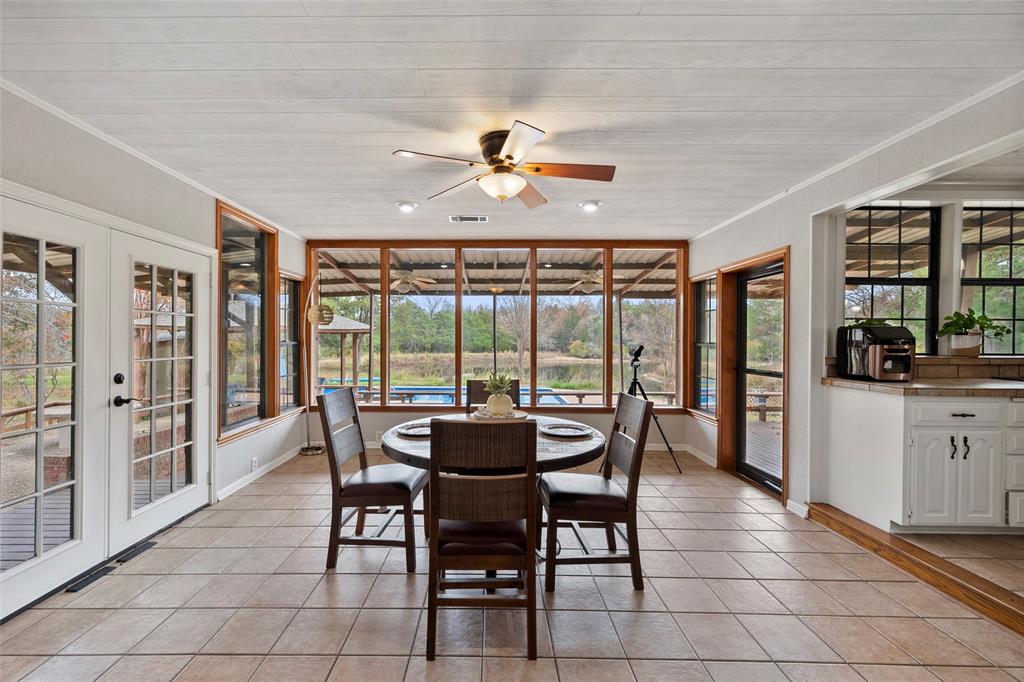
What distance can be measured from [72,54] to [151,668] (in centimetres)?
249

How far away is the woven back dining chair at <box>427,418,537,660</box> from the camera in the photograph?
1.95 meters

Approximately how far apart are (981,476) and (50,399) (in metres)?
5.15

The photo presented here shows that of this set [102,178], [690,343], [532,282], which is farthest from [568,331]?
[102,178]

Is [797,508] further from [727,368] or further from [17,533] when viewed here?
[17,533]

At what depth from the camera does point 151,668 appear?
1894 millimetres

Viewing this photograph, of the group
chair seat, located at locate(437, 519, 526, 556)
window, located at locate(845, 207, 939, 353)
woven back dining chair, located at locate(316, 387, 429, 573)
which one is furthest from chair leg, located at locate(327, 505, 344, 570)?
window, located at locate(845, 207, 939, 353)

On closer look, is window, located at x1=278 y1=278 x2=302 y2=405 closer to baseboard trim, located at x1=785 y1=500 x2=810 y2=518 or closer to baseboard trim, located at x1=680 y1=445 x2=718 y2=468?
baseboard trim, located at x1=680 y1=445 x2=718 y2=468

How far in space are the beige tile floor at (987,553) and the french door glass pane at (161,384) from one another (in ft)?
15.6

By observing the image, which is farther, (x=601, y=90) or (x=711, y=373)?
(x=711, y=373)

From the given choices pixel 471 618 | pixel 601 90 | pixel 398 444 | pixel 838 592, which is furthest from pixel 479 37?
pixel 838 592

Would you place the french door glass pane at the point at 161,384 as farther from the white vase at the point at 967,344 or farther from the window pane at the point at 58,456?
the white vase at the point at 967,344

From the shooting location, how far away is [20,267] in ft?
7.32

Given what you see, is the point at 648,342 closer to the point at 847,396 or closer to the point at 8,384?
the point at 847,396

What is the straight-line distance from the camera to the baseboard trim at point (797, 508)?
11.5 feet
